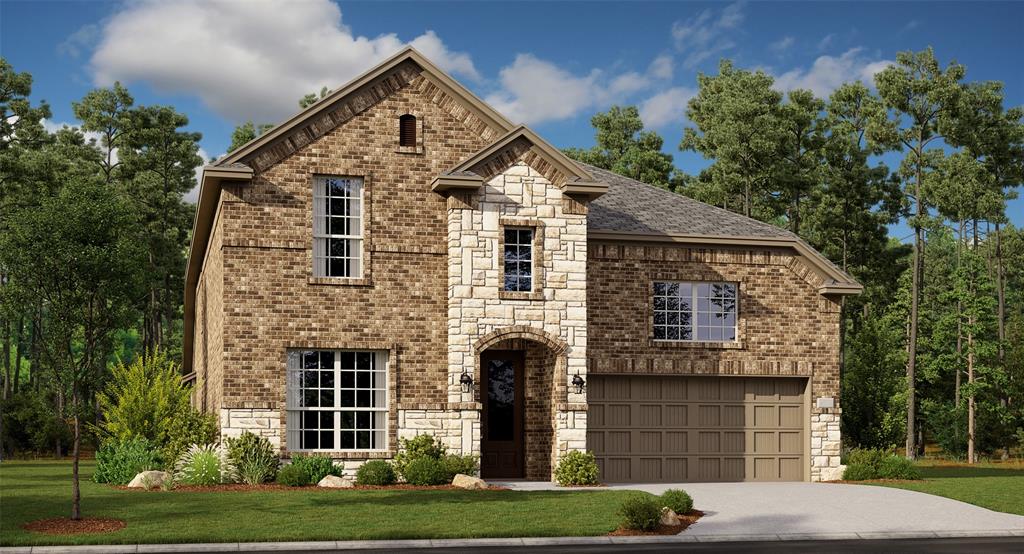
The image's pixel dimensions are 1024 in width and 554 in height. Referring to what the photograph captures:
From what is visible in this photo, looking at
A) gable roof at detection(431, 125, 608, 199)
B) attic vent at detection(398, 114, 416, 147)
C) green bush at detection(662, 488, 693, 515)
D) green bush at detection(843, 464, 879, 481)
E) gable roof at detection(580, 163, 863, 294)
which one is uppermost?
attic vent at detection(398, 114, 416, 147)

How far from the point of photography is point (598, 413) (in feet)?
84.1

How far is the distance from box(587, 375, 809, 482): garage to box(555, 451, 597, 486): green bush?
201cm

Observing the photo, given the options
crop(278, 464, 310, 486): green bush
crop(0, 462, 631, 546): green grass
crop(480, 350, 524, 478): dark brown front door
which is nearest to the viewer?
crop(0, 462, 631, 546): green grass

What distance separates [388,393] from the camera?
934 inches

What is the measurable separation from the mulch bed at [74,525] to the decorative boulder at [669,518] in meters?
8.38

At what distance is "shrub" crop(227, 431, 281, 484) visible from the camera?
2206 cm

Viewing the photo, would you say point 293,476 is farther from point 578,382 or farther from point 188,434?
point 578,382

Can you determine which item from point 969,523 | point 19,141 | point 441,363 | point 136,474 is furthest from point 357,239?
point 19,141

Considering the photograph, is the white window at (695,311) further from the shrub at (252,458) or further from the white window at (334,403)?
the shrub at (252,458)

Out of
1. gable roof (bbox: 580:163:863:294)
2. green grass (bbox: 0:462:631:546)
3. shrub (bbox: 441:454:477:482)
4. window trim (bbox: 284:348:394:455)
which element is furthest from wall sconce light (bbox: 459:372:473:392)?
gable roof (bbox: 580:163:863:294)

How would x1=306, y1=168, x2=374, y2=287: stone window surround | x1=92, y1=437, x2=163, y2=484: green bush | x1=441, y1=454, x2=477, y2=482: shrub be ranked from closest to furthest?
1. x1=441, y1=454, x2=477, y2=482: shrub
2. x1=92, y1=437, x2=163, y2=484: green bush
3. x1=306, y1=168, x2=374, y2=287: stone window surround

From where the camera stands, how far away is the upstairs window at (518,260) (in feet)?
79.3

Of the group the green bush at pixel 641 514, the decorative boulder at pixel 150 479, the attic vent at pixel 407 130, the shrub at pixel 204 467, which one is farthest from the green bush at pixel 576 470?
the decorative boulder at pixel 150 479

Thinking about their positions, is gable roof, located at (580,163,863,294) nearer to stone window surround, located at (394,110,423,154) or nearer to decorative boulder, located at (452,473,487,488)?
stone window surround, located at (394,110,423,154)
